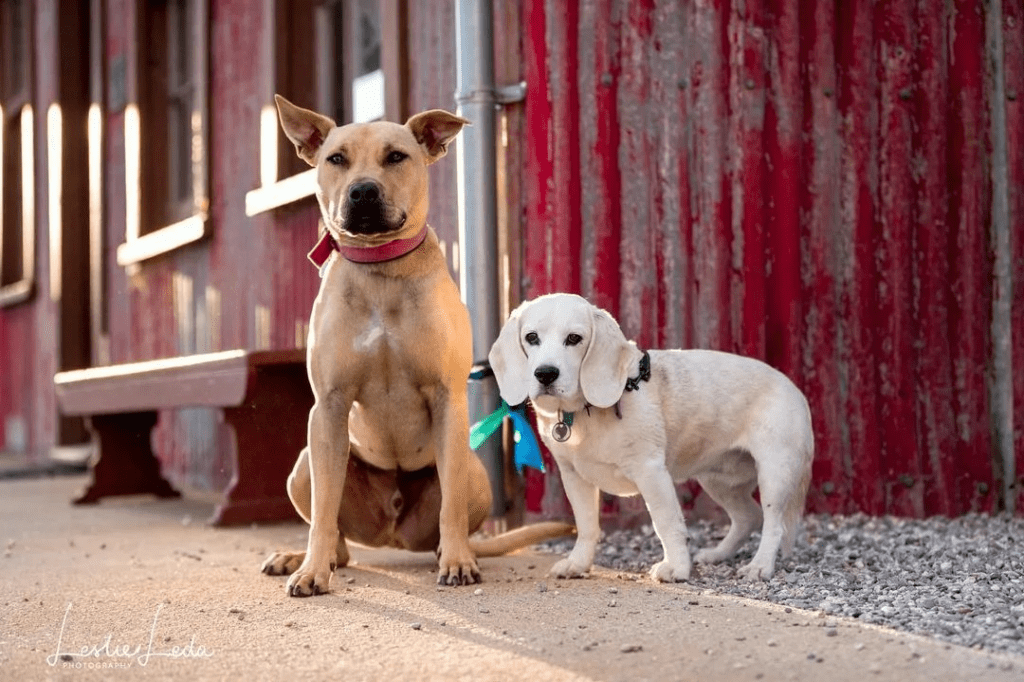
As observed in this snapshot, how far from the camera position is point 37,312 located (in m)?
10.2

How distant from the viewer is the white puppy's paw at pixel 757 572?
320 centimetres

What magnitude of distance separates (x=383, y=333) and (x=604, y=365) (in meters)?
0.65

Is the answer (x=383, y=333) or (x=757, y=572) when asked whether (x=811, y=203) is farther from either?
(x=383, y=333)

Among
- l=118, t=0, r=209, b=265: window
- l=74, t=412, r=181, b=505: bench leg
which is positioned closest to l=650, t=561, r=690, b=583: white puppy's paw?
l=74, t=412, r=181, b=505: bench leg

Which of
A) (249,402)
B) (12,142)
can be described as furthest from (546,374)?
(12,142)

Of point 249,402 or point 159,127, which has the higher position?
point 159,127

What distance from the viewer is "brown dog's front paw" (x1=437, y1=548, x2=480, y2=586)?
3.32 metres

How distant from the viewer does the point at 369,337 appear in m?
3.34

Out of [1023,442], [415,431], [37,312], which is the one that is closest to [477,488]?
[415,431]

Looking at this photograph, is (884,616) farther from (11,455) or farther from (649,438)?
(11,455)

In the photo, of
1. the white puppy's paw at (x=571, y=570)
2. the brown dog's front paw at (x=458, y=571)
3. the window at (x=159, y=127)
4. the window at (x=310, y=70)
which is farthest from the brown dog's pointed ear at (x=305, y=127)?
the window at (x=159, y=127)

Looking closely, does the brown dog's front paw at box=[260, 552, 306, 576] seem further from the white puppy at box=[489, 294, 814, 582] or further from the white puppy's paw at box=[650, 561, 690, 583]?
the white puppy's paw at box=[650, 561, 690, 583]

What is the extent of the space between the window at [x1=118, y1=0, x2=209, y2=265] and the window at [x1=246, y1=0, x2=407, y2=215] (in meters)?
1.89

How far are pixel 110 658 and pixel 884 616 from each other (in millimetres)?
1729
